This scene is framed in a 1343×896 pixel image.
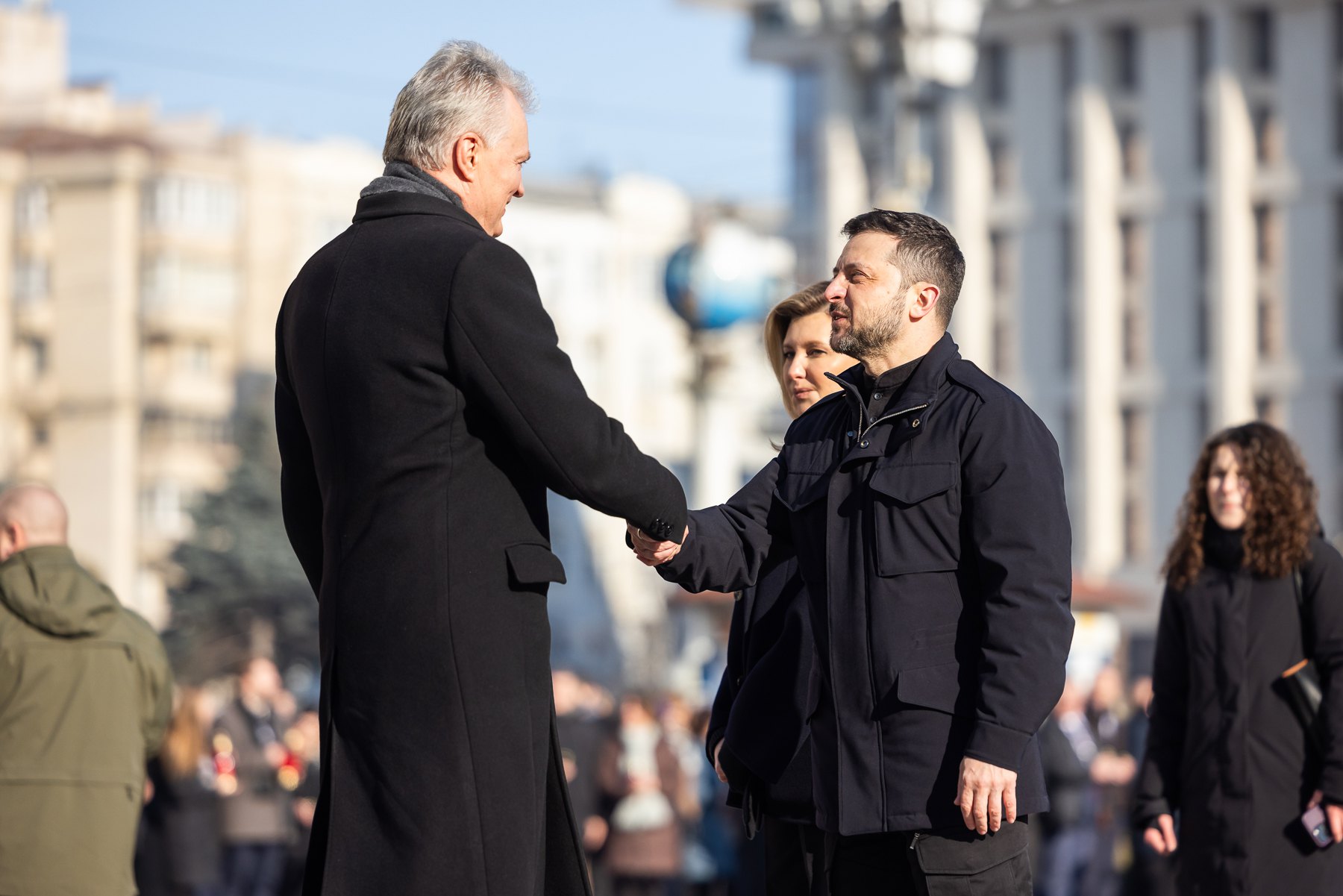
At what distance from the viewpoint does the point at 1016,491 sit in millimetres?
4836

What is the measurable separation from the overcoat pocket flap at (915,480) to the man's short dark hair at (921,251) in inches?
16.0

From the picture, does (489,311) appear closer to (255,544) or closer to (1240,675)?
(1240,675)

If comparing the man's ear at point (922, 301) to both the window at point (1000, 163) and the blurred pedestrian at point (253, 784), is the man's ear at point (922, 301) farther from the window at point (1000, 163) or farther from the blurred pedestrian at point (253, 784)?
the window at point (1000, 163)

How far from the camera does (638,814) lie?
633 inches

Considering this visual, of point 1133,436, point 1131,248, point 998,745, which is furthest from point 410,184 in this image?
point 1131,248

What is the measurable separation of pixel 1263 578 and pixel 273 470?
57533 millimetres

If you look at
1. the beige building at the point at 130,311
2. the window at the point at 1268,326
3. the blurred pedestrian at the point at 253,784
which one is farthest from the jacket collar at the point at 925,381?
the beige building at the point at 130,311

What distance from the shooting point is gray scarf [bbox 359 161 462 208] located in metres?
4.73

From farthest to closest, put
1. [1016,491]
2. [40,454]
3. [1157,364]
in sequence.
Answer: [40,454] < [1157,364] < [1016,491]

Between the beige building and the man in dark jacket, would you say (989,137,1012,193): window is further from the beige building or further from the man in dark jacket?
the man in dark jacket

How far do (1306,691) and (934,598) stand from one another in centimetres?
224

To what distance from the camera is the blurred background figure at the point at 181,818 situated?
15.0 meters

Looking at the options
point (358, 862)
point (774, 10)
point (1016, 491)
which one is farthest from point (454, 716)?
Answer: point (774, 10)

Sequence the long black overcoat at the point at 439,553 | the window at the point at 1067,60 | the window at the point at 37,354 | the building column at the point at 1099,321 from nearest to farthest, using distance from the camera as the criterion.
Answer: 1. the long black overcoat at the point at 439,553
2. the building column at the point at 1099,321
3. the window at the point at 1067,60
4. the window at the point at 37,354
